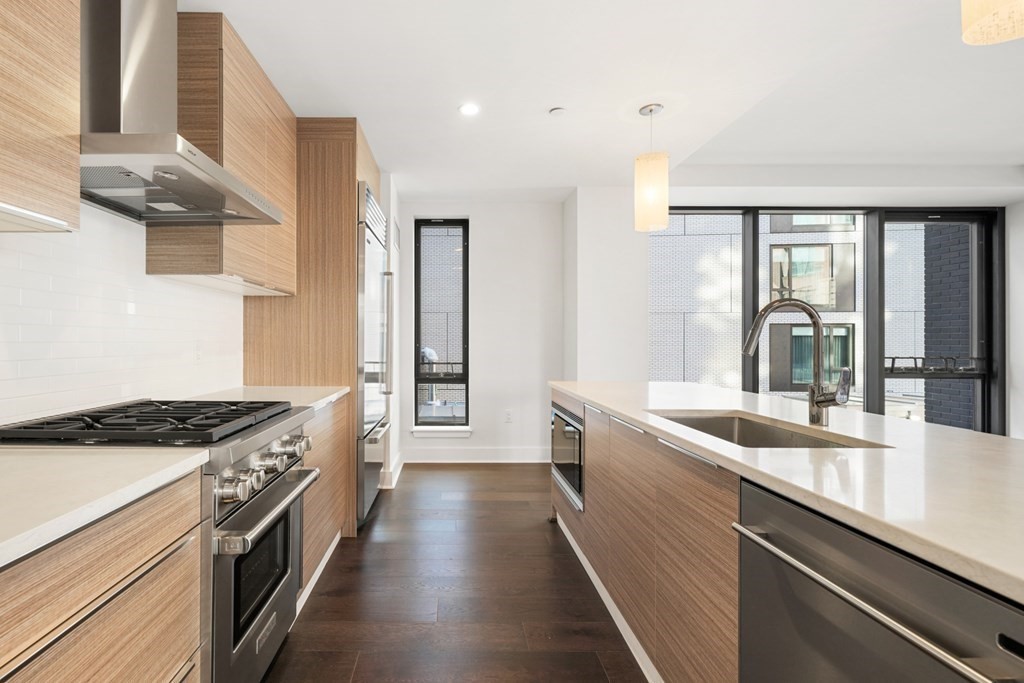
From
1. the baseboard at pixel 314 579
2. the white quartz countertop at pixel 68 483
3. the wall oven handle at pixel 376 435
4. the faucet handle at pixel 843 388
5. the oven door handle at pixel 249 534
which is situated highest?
the faucet handle at pixel 843 388

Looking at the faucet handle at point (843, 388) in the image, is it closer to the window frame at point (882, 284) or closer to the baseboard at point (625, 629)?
the baseboard at point (625, 629)

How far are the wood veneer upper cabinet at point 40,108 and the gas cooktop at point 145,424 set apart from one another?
0.51 m

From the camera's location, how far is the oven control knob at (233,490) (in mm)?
1318

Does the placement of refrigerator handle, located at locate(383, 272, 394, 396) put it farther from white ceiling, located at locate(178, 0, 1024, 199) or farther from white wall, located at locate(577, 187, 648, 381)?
white wall, located at locate(577, 187, 648, 381)

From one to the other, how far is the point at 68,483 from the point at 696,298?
4.90m

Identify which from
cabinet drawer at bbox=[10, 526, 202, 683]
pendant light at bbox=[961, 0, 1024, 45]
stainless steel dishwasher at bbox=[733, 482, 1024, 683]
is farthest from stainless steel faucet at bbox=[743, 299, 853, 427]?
cabinet drawer at bbox=[10, 526, 202, 683]

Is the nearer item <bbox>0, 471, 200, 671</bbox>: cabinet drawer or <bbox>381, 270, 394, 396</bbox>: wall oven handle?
<bbox>0, 471, 200, 671</bbox>: cabinet drawer

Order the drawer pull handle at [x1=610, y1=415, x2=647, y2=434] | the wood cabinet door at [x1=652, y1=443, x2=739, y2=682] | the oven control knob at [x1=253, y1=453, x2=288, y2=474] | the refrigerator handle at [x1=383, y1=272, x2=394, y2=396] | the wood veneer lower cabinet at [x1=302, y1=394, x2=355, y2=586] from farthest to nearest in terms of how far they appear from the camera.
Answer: the refrigerator handle at [x1=383, y1=272, x2=394, y2=396] < the wood veneer lower cabinet at [x1=302, y1=394, x2=355, y2=586] < the drawer pull handle at [x1=610, y1=415, x2=647, y2=434] < the oven control knob at [x1=253, y1=453, x2=288, y2=474] < the wood cabinet door at [x1=652, y1=443, x2=739, y2=682]

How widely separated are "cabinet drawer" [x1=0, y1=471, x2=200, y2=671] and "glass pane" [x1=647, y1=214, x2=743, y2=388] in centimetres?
443

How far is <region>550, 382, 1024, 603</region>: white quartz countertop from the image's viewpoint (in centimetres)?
63

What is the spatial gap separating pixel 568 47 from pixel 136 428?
2186mm

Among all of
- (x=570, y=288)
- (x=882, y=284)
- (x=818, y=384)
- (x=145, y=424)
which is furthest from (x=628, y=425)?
(x=882, y=284)

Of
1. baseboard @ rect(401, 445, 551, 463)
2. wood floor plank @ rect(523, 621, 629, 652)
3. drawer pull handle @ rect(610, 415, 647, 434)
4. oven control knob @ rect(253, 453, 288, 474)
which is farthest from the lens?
baseboard @ rect(401, 445, 551, 463)

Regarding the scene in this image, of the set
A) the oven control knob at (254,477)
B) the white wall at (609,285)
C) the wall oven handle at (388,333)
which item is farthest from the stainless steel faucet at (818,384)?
the white wall at (609,285)
